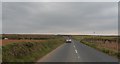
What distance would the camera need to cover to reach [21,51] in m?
20.5

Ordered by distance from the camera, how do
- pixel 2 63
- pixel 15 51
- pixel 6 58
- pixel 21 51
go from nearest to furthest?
pixel 2 63 → pixel 6 58 → pixel 15 51 → pixel 21 51

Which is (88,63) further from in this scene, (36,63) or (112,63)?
(36,63)

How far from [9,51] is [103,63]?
706 cm

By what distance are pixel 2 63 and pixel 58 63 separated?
389 centimetres

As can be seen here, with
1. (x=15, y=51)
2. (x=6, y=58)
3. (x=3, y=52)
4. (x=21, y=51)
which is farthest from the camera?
(x=21, y=51)

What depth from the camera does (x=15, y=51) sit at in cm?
1920

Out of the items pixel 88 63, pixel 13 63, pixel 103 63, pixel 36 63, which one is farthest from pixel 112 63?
pixel 13 63

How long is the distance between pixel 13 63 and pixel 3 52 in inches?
119

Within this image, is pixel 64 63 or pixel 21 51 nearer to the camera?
pixel 64 63

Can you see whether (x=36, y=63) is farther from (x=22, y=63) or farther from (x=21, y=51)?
(x=21, y=51)

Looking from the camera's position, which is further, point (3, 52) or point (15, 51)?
point (15, 51)

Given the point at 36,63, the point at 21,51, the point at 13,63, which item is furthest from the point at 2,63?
the point at 21,51

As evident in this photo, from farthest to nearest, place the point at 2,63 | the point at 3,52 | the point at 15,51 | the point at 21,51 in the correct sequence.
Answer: the point at 21,51 < the point at 15,51 < the point at 3,52 < the point at 2,63

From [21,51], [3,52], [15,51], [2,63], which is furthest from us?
[21,51]
